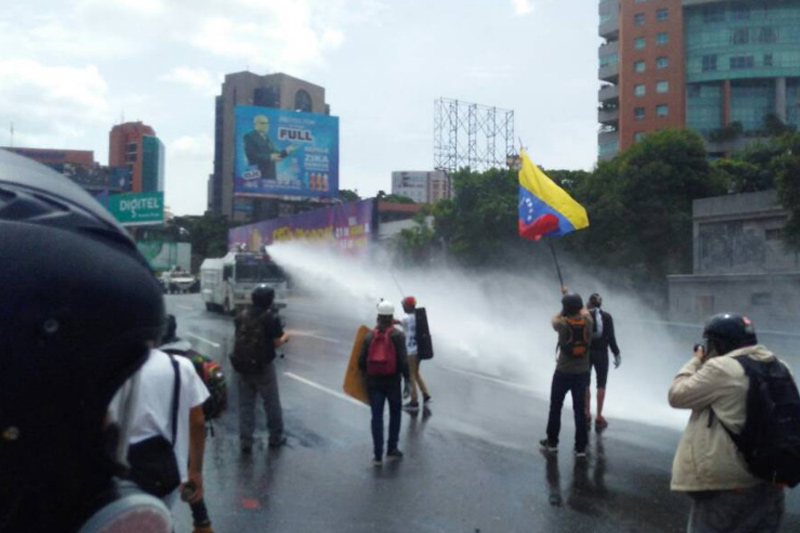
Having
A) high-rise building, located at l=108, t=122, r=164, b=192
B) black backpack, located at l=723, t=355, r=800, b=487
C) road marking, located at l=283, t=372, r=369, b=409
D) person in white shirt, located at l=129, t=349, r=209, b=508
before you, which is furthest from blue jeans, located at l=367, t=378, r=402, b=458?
high-rise building, located at l=108, t=122, r=164, b=192

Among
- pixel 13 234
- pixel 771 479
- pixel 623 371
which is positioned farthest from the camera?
pixel 623 371

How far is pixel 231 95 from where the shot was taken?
118500 millimetres

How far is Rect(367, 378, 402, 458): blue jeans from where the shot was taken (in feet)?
28.4

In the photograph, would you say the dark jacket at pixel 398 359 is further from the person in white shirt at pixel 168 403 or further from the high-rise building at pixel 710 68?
the high-rise building at pixel 710 68

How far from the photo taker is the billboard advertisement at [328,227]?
52.0 meters

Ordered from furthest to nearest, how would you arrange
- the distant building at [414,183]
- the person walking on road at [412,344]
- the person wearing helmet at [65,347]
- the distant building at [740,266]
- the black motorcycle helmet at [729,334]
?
the distant building at [414,183]
the distant building at [740,266]
the person walking on road at [412,344]
the black motorcycle helmet at [729,334]
the person wearing helmet at [65,347]

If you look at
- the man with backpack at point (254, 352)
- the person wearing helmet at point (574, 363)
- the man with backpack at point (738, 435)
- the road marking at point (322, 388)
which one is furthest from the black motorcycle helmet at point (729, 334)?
the road marking at point (322, 388)

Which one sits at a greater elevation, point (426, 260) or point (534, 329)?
point (426, 260)

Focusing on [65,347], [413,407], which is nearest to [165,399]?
[65,347]

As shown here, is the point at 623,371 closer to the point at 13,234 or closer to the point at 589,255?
the point at 13,234

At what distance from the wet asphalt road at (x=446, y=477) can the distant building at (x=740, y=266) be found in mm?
15930

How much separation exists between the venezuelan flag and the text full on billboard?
88.5 ft

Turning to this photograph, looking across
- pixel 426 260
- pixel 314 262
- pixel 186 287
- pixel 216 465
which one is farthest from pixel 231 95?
pixel 216 465

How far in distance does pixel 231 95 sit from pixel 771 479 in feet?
393
